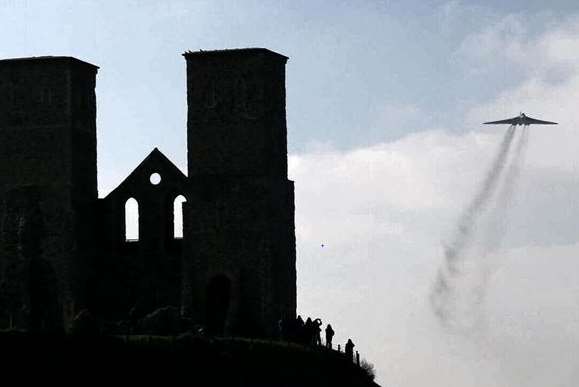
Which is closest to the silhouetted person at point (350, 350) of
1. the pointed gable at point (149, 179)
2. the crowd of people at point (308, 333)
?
the crowd of people at point (308, 333)

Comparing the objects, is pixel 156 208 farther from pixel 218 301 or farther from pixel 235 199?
pixel 218 301

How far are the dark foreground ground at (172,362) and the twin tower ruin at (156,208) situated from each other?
5.86 meters

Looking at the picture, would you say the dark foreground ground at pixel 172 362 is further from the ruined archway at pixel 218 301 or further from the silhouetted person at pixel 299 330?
the ruined archway at pixel 218 301

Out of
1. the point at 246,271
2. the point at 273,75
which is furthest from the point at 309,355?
the point at 273,75

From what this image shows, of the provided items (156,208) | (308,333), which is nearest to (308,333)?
(308,333)

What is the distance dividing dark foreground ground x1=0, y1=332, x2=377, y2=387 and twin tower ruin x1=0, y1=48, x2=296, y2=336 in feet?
19.2

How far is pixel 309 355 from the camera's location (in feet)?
251

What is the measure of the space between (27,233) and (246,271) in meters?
8.11

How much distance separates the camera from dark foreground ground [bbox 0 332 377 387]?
6938 cm

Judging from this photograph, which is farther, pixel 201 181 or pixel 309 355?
pixel 201 181

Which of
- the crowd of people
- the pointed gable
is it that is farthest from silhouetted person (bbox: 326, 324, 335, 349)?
the pointed gable

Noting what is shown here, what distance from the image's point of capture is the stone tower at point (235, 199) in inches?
3263

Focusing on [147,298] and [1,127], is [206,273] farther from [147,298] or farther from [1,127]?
[1,127]

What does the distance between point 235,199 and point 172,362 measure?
1163cm
